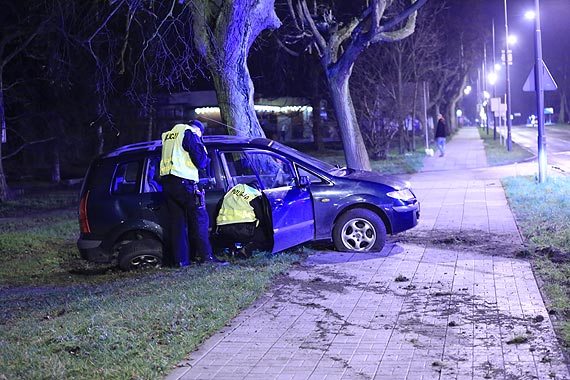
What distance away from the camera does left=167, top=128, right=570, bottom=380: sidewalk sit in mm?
5684

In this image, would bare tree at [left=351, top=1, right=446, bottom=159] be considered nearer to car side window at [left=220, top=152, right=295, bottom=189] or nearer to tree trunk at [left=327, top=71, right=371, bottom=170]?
tree trunk at [left=327, top=71, right=371, bottom=170]

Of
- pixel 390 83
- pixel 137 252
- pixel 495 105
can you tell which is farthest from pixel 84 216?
pixel 495 105

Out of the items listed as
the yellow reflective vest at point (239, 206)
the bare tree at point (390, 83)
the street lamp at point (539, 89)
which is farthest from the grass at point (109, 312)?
the bare tree at point (390, 83)

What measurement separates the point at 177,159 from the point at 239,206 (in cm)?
101

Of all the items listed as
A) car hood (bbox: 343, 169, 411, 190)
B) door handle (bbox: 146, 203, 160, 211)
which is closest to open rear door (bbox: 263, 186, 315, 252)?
car hood (bbox: 343, 169, 411, 190)

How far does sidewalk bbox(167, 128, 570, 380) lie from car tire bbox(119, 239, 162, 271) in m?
1.92

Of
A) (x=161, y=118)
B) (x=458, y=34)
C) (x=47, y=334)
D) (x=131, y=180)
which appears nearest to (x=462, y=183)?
(x=131, y=180)

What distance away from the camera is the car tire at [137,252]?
398 inches

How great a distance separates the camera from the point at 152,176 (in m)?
10.3

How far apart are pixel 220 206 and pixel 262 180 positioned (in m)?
0.72

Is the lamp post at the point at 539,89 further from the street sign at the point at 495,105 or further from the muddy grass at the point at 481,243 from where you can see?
the street sign at the point at 495,105

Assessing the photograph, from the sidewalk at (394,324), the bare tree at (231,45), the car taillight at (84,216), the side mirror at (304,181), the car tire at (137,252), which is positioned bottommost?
the sidewalk at (394,324)

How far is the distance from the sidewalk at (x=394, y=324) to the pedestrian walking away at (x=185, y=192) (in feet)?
4.45

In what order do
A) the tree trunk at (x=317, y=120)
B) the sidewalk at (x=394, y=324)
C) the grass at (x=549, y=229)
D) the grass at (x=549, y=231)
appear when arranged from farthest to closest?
1. the tree trunk at (x=317, y=120)
2. the grass at (x=549, y=229)
3. the grass at (x=549, y=231)
4. the sidewalk at (x=394, y=324)
